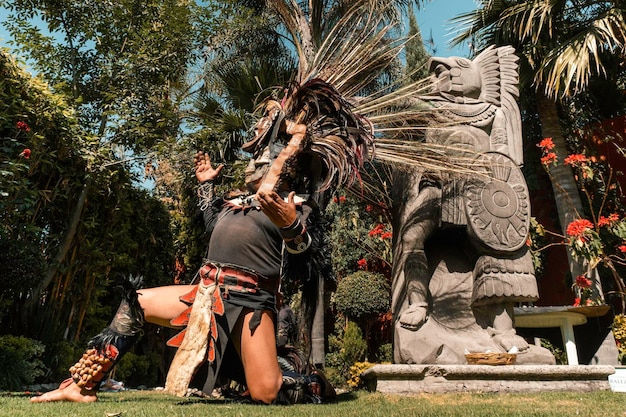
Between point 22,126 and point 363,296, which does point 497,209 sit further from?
point 363,296

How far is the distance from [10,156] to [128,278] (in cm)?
323

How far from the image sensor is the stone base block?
342 cm

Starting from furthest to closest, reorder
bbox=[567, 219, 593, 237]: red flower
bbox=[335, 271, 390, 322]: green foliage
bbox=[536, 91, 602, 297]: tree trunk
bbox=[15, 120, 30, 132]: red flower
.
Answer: bbox=[335, 271, 390, 322]: green foliage < bbox=[536, 91, 602, 297]: tree trunk < bbox=[567, 219, 593, 237]: red flower < bbox=[15, 120, 30, 132]: red flower

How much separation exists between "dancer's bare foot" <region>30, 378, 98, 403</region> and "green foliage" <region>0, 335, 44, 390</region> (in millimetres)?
2905

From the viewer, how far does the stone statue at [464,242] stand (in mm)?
3875

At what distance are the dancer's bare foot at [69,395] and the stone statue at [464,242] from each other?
2.11 m

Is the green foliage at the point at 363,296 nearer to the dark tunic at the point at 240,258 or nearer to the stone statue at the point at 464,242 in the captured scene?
the stone statue at the point at 464,242

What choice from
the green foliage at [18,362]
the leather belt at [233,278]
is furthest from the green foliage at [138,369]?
the leather belt at [233,278]

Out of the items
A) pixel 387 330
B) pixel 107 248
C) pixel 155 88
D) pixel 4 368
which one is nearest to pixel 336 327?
pixel 387 330

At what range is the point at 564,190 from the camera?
25.1ft

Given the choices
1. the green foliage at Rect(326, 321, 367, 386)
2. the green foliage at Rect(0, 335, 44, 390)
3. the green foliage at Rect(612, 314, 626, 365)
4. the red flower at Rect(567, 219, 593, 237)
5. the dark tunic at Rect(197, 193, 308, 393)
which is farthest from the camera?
the green foliage at Rect(326, 321, 367, 386)

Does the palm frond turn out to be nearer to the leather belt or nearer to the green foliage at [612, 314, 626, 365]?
the green foliage at [612, 314, 626, 365]

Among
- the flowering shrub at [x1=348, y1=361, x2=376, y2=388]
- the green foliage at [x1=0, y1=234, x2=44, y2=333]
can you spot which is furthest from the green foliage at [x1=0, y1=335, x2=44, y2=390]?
the flowering shrub at [x1=348, y1=361, x2=376, y2=388]

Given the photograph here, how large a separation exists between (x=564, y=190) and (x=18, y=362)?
6.95 m
